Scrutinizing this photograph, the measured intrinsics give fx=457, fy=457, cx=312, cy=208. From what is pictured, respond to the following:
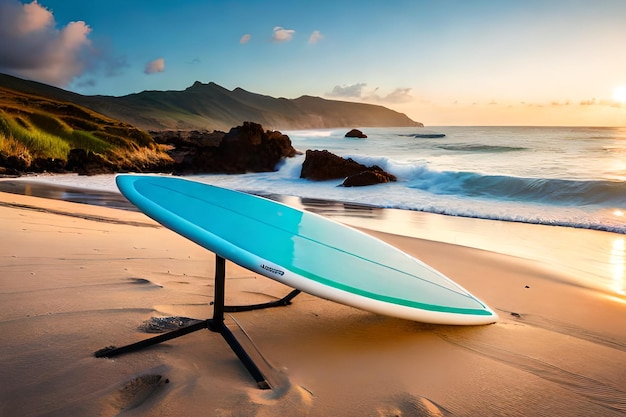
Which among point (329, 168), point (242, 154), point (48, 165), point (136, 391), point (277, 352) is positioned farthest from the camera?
point (242, 154)

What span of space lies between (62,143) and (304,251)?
1597 centimetres

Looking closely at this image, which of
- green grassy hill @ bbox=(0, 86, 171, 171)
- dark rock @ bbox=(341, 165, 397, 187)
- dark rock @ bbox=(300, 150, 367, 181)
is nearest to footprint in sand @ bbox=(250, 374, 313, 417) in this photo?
dark rock @ bbox=(341, 165, 397, 187)

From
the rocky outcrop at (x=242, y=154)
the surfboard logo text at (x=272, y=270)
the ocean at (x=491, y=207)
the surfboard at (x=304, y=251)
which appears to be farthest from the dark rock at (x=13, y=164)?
A: the surfboard logo text at (x=272, y=270)

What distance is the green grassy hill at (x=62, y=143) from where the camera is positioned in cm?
1334

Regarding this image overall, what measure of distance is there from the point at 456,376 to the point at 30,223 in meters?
4.38

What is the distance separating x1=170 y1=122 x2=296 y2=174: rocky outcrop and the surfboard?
14429 mm

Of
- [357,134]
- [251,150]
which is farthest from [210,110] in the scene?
[251,150]

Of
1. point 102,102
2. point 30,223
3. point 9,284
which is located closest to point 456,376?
point 9,284

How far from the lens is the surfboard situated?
6.11 ft

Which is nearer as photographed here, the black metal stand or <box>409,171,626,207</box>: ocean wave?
the black metal stand

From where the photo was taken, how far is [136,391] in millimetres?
1669

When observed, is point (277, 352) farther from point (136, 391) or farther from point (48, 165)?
point (48, 165)

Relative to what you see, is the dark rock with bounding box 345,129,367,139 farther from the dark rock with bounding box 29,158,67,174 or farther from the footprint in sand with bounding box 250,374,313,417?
the footprint in sand with bounding box 250,374,313,417

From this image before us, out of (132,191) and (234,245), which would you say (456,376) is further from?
(132,191)
